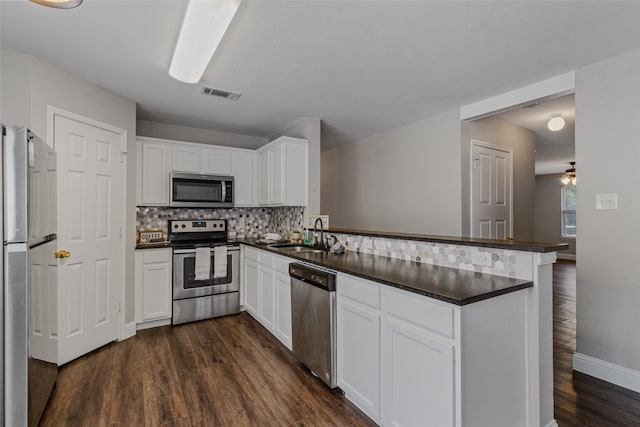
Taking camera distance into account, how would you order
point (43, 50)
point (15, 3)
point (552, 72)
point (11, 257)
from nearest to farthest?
1. point (11, 257)
2. point (15, 3)
3. point (43, 50)
4. point (552, 72)

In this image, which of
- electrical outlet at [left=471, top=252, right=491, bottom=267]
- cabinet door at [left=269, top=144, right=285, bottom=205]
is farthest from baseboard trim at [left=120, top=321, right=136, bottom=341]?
electrical outlet at [left=471, top=252, right=491, bottom=267]

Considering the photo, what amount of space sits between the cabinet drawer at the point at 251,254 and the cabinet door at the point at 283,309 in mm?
587

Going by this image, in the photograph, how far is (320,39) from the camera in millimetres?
2113

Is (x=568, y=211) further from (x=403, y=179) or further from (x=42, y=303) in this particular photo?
(x=42, y=303)

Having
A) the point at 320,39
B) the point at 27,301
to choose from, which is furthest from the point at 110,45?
the point at 27,301

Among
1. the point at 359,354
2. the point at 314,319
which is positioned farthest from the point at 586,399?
the point at 314,319

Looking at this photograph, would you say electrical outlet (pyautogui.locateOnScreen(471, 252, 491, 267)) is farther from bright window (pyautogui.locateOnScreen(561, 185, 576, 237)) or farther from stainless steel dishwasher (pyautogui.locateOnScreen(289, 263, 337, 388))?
bright window (pyautogui.locateOnScreen(561, 185, 576, 237))

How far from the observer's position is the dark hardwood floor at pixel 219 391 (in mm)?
1899

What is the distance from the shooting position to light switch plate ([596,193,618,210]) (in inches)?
92.6

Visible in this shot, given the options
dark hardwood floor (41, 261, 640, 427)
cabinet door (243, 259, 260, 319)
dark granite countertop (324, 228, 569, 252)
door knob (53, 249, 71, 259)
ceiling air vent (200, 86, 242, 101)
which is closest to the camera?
dark granite countertop (324, 228, 569, 252)

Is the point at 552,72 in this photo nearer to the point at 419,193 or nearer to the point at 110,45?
the point at 419,193

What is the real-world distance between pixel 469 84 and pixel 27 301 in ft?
12.0

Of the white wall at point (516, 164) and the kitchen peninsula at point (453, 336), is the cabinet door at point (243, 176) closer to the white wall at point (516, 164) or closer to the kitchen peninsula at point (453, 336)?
the kitchen peninsula at point (453, 336)

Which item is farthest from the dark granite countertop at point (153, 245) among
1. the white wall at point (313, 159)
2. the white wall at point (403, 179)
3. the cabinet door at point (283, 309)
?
the white wall at point (403, 179)
